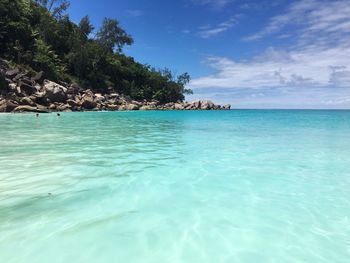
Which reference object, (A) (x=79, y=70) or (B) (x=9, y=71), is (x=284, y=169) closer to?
(B) (x=9, y=71)

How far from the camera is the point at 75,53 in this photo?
189 feet

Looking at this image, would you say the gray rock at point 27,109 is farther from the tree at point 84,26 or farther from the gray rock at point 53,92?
the tree at point 84,26

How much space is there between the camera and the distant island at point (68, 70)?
125 feet

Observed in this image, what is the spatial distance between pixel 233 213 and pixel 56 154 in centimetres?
580

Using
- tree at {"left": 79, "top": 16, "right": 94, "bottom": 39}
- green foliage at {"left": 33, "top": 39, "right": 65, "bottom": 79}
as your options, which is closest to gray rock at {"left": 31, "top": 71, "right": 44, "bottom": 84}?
green foliage at {"left": 33, "top": 39, "right": 65, "bottom": 79}

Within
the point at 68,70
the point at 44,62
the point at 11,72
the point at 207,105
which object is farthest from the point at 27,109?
the point at 207,105

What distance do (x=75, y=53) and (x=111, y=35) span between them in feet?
45.1

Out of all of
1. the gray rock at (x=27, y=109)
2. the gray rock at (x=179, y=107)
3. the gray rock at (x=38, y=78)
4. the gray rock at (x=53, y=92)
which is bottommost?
the gray rock at (x=179, y=107)

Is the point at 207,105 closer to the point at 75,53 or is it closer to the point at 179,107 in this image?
the point at 179,107

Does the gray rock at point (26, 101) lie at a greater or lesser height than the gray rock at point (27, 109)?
greater

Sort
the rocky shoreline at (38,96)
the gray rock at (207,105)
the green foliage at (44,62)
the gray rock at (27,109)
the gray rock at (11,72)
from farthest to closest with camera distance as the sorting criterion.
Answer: the gray rock at (207,105)
the green foliage at (44,62)
the gray rock at (11,72)
the rocky shoreline at (38,96)
the gray rock at (27,109)

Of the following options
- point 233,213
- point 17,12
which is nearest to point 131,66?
point 17,12

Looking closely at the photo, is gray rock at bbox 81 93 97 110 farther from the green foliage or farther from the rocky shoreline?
the green foliage

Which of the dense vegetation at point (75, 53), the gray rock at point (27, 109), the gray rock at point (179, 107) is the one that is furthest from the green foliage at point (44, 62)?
the gray rock at point (179, 107)
